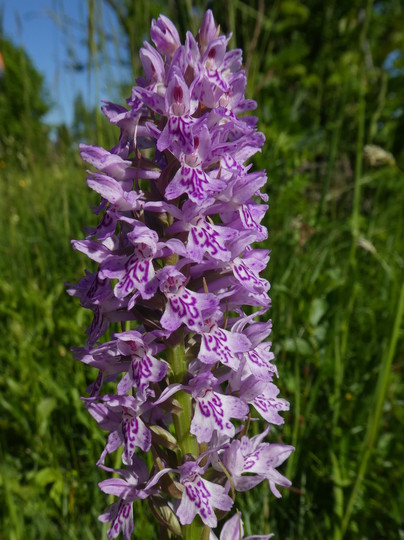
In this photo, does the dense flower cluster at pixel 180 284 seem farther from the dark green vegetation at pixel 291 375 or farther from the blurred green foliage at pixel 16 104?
the blurred green foliage at pixel 16 104

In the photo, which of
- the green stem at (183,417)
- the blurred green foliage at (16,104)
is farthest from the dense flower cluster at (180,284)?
the blurred green foliage at (16,104)

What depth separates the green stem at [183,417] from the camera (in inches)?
45.1

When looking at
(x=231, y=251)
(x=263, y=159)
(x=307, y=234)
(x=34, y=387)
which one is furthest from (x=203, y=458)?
(x=263, y=159)

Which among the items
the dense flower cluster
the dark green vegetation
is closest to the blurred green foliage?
the dark green vegetation

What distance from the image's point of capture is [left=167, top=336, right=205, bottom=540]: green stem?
1146 mm

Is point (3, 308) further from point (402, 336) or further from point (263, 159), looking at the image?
point (402, 336)

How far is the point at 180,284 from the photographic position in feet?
3.66

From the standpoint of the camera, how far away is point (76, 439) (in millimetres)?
2160

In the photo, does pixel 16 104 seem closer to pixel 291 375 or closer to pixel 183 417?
pixel 291 375

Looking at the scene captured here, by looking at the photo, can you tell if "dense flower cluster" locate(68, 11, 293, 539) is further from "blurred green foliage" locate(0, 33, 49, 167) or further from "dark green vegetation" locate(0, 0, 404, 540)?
"blurred green foliage" locate(0, 33, 49, 167)

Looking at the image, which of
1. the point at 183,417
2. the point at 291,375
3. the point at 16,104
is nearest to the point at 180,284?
the point at 183,417

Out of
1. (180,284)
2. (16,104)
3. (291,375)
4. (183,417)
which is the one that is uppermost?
(16,104)

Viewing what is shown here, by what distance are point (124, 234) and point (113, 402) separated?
38 cm

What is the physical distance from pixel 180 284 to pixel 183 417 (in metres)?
0.30
